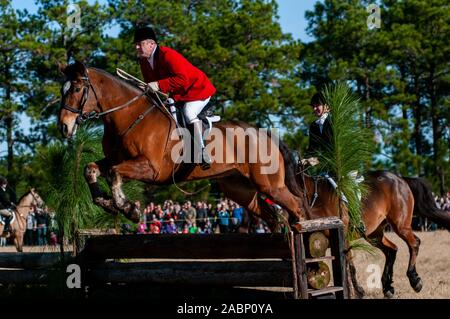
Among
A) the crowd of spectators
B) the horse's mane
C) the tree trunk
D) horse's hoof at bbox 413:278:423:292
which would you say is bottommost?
horse's hoof at bbox 413:278:423:292

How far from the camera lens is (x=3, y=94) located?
91.6ft

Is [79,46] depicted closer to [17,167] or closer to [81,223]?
[17,167]

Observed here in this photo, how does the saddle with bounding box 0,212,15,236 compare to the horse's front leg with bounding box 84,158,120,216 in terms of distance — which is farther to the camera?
the saddle with bounding box 0,212,15,236

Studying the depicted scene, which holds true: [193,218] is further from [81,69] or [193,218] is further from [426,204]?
[81,69]

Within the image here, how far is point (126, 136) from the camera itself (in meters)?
7.45

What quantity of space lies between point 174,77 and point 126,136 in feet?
2.57

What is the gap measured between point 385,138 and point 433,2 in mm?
7953

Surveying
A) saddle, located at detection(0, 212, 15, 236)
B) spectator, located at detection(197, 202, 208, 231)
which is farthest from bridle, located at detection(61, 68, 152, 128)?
spectator, located at detection(197, 202, 208, 231)

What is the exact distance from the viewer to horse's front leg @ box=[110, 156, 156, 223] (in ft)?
22.9

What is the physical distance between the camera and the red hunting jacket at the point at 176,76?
24.8 feet

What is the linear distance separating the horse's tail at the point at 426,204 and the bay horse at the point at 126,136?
3.81 m
